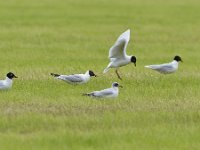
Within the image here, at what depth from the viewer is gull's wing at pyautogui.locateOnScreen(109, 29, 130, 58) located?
57.2ft

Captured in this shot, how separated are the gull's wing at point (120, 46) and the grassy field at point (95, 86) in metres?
0.64

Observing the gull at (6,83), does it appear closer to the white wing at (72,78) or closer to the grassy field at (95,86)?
the grassy field at (95,86)

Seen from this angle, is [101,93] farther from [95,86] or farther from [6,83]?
[95,86]

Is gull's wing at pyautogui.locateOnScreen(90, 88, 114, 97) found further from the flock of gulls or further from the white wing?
the white wing

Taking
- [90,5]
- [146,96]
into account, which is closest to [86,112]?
[146,96]

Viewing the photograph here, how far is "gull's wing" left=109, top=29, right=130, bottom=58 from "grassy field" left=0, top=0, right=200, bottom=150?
64 centimetres

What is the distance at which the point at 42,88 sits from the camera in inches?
639

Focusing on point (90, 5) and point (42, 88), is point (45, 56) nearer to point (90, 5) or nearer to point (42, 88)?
point (42, 88)

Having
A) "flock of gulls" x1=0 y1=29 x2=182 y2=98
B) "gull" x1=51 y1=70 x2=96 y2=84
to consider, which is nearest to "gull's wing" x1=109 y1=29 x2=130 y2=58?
"flock of gulls" x1=0 y1=29 x2=182 y2=98

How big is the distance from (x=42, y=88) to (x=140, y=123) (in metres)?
4.32

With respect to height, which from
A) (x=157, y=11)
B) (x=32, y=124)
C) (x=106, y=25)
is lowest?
(x=32, y=124)

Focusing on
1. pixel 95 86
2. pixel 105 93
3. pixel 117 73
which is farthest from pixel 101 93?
pixel 117 73

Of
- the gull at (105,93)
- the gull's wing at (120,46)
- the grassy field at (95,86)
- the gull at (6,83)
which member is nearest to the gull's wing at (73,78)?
the grassy field at (95,86)

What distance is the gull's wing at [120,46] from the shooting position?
57.2ft
